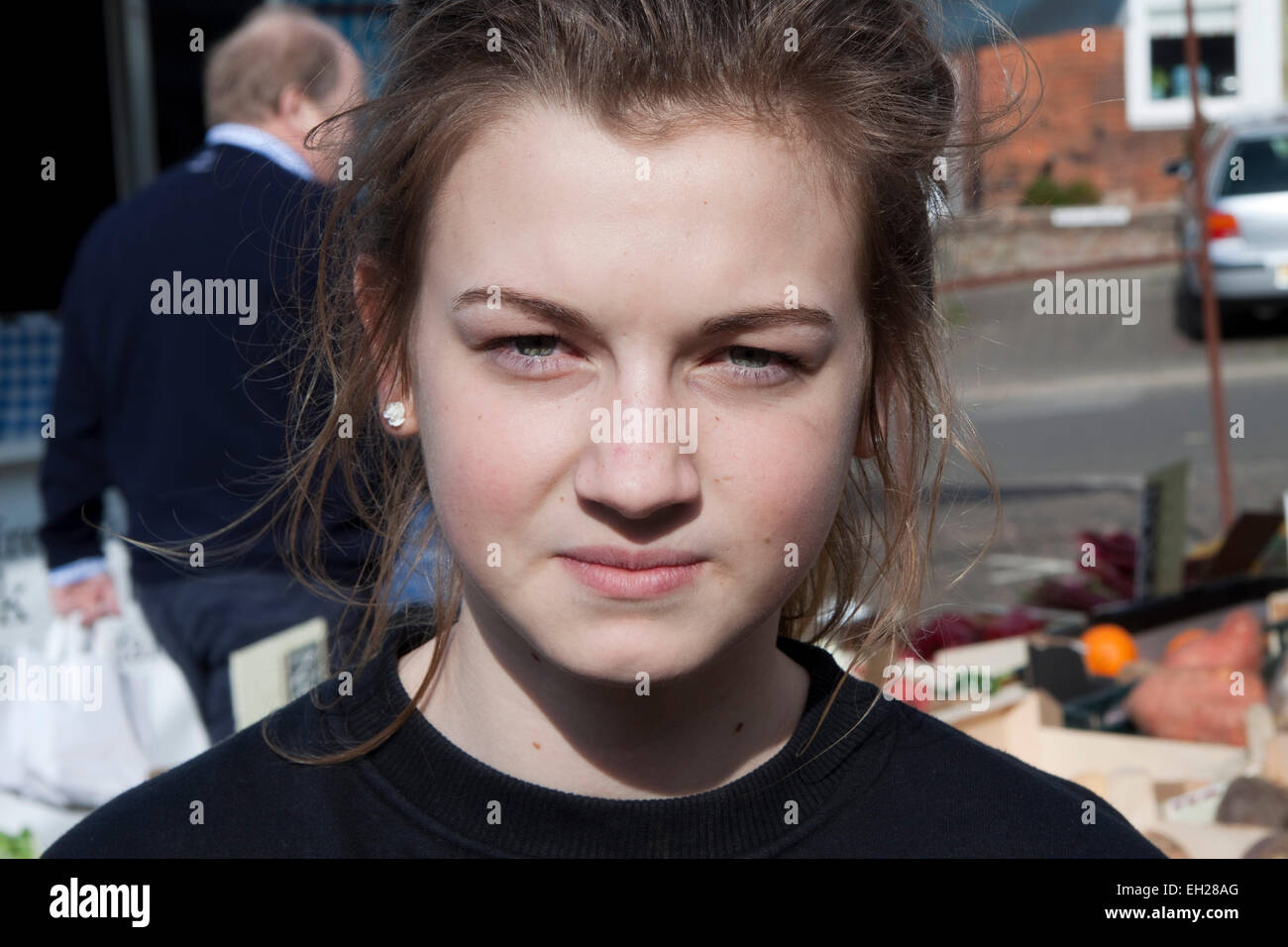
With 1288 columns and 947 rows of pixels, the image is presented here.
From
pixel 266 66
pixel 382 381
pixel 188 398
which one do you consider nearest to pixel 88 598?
pixel 188 398

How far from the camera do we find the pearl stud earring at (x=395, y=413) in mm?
1349

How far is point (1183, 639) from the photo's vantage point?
3.51 m

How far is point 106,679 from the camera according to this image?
10.1 ft

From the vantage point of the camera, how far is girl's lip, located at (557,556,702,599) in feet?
3.59

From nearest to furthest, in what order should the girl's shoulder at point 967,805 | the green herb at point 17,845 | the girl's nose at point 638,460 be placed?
1. the girl's nose at point 638,460
2. the girl's shoulder at point 967,805
3. the green herb at point 17,845

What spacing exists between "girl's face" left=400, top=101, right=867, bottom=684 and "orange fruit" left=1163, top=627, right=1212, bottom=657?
260 cm

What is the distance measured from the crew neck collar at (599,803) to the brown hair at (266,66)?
2.51m

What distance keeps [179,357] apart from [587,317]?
234 centimetres

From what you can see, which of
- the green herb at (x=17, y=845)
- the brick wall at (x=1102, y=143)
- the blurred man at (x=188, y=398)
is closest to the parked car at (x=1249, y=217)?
the brick wall at (x=1102, y=143)

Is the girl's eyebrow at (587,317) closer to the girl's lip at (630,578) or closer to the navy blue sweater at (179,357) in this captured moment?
the girl's lip at (630,578)

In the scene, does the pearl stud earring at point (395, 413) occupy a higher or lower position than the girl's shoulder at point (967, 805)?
higher

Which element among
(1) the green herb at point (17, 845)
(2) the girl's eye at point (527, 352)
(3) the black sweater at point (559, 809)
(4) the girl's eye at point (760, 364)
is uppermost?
(2) the girl's eye at point (527, 352)

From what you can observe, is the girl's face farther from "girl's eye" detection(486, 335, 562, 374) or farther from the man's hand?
the man's hand
